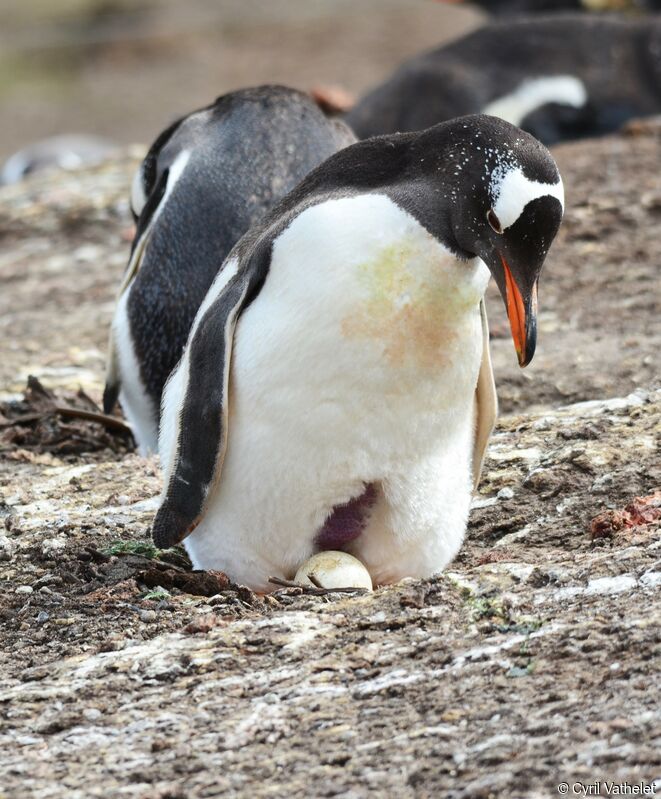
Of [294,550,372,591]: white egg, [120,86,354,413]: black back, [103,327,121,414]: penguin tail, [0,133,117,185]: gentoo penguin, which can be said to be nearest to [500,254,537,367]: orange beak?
[294,550,372,591]: white egg

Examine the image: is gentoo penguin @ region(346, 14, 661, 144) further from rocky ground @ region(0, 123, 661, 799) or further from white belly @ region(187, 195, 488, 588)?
white belly @ region(187, 195, 488, 588)

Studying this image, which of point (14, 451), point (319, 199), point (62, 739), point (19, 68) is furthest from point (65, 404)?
point (19, 68)

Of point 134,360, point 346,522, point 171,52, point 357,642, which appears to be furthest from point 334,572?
point 171,52

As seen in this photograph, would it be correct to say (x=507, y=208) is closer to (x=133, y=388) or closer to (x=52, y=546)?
(x=52, y=546)

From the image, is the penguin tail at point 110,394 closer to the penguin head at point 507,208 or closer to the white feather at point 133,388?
the white feather at point 133,388

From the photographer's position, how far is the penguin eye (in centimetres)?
325

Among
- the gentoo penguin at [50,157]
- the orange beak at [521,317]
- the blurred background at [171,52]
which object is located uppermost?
the orange beak at [521,317]

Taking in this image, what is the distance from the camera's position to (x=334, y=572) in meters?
3.52

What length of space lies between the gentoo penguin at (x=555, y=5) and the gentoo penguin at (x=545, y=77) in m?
2.20

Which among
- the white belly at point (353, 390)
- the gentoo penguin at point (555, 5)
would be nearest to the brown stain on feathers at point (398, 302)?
the white belly at point (353, 390)

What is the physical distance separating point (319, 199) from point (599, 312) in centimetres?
267

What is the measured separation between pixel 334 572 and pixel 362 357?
55cm

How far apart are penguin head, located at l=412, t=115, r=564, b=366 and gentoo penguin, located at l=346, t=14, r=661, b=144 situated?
5488mm

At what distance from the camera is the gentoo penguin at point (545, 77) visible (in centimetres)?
886
